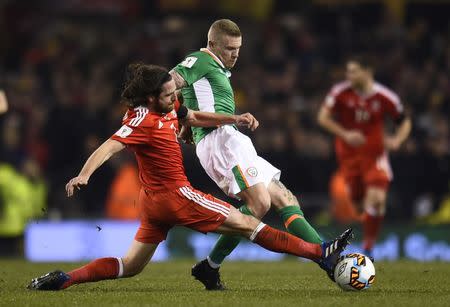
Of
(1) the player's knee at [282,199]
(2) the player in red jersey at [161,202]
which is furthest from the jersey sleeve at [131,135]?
(1) the player's knee at [282,199]

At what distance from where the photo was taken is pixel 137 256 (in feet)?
26.3

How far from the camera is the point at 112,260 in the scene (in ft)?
26.4

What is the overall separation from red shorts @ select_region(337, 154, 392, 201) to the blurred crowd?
2649mm

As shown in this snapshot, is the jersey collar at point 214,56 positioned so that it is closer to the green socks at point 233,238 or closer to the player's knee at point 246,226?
the green socks at point 233,238

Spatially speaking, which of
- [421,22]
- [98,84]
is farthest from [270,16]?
[98,84]

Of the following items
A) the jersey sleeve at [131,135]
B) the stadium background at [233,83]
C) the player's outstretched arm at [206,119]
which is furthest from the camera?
the stadium background at [233,83]

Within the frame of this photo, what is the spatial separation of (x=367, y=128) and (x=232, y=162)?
463 centimetres

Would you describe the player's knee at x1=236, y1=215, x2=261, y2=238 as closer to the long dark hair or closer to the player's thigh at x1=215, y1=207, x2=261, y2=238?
the player's thigh at x1=215, y1=207, x2=261, y2=238

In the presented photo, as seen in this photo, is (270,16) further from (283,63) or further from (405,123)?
(405,123)

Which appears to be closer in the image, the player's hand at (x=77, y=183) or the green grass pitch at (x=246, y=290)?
the player's hand at (x=77, y=183)

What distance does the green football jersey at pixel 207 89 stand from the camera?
29.4 ft

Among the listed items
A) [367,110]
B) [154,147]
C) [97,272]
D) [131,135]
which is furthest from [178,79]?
[367,110]

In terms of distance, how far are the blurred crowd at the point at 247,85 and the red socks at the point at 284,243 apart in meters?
7.80

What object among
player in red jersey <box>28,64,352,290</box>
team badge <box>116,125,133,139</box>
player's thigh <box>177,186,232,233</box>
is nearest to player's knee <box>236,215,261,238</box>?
player in red jersey <box>28,64,352,290</box>
